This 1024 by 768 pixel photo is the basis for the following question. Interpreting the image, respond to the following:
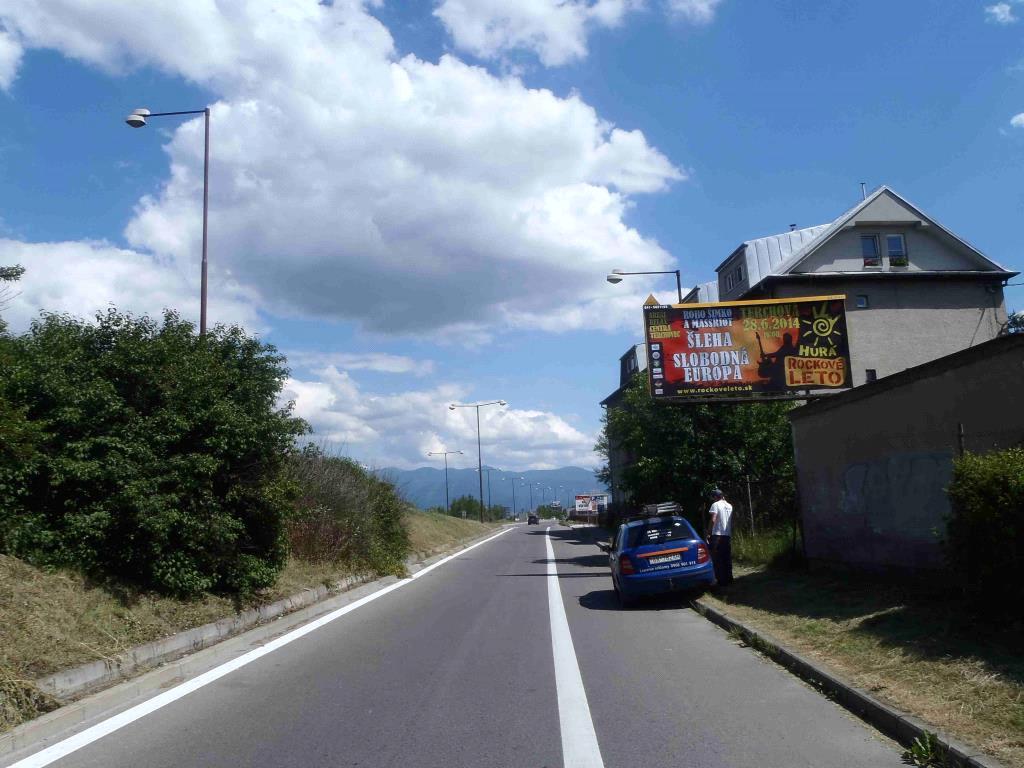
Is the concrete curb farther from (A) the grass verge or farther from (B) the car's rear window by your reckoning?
(A) the grass verge

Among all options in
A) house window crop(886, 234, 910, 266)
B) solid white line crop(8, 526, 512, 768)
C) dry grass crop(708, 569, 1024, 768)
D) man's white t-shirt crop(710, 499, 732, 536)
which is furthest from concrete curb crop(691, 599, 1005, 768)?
house window crop(886, 234, 910, 266)

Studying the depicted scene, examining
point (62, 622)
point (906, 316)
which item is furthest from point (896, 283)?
point (62, 622)

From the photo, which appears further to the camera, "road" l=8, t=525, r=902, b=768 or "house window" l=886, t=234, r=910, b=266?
"house window" l=886, t=234, r=910, b=266

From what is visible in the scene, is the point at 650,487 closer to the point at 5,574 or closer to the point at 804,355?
the point at 804,355

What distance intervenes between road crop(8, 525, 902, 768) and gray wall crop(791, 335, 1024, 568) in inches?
121

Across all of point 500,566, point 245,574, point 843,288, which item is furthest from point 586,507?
point 245,574

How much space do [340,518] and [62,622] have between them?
11487mm

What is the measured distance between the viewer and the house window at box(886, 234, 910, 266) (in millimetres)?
36281

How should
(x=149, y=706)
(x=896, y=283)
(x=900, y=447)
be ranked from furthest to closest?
(x=896, y=283) → (x=900, y=447) → (x=149, y=706)

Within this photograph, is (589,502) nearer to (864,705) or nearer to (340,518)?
(340,518)

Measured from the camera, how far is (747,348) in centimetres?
2025

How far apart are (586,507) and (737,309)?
79.6 metres

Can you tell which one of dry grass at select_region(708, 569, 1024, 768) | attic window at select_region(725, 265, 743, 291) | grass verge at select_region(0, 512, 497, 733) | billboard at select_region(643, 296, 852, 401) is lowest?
dry grass at select_region(708, 569, 1024, 768)

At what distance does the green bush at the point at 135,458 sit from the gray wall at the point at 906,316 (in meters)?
27.7
